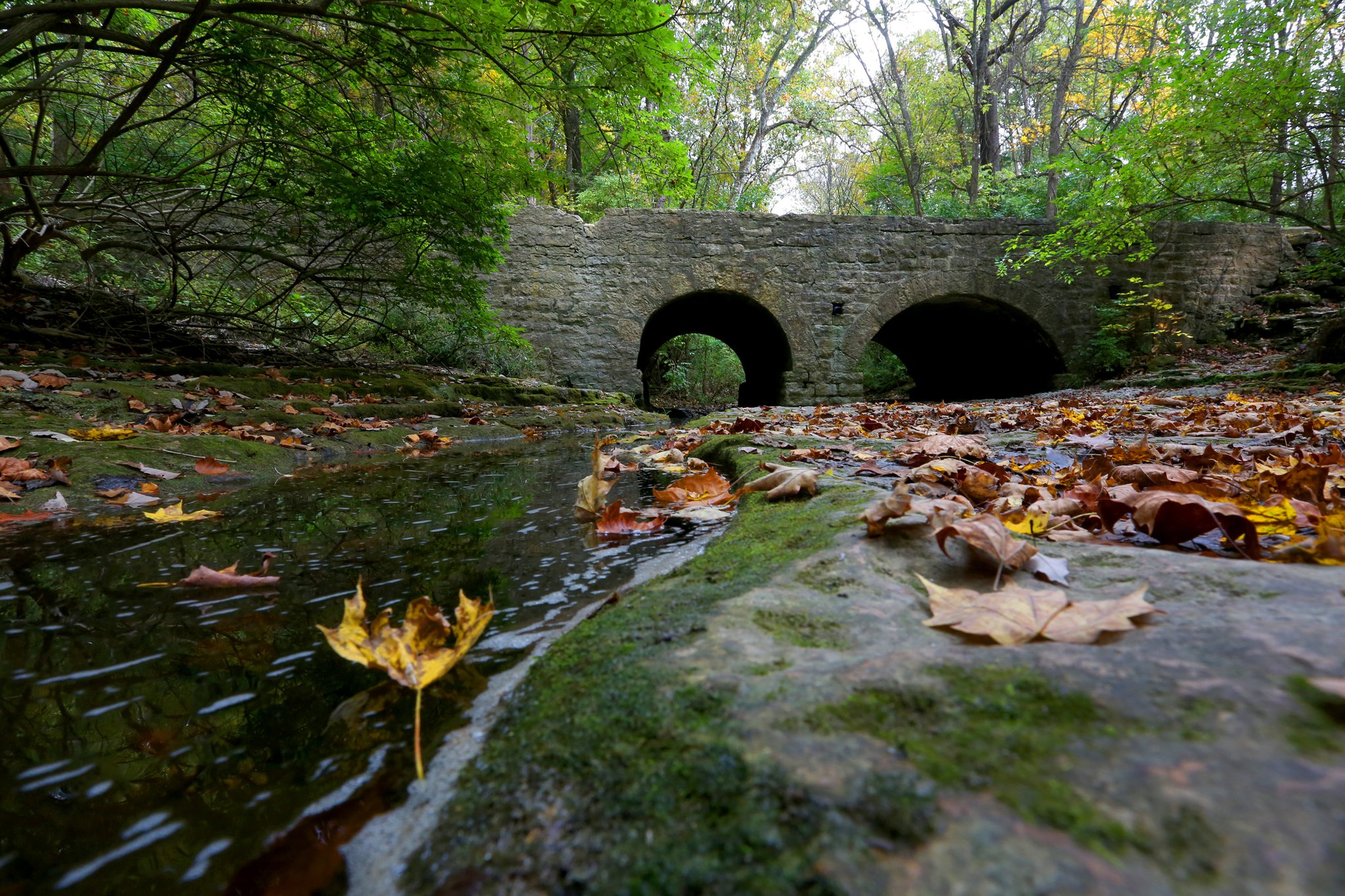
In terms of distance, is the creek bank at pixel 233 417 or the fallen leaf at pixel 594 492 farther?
the creek bank at pixel 233 417

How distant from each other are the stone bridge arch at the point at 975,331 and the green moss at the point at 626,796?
32.2ft

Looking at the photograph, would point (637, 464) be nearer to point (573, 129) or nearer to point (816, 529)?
point (816, 529)

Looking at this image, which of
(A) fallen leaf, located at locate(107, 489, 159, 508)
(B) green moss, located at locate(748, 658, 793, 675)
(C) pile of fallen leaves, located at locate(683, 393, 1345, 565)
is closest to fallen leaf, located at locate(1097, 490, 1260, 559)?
(C) pile of fallen leaves, located at locate(683, 393, 1345, 565)

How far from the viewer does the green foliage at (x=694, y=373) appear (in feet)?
53.8

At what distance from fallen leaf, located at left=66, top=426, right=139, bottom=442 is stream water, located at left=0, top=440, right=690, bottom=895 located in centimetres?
113

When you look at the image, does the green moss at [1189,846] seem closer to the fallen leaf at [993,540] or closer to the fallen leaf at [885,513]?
the fallen leaf at [993,540]

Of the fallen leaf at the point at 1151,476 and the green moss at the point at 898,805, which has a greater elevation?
the fallen leaf at the point at 1151,476

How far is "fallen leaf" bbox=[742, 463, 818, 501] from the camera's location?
1504 millimetres

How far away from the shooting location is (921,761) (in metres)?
0.42

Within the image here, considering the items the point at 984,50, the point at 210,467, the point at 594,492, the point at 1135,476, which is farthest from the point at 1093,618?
the point at 984,50

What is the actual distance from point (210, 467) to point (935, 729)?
2938 millimetres

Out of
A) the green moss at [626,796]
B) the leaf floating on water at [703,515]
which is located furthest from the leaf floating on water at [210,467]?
the green moss at [626,796]

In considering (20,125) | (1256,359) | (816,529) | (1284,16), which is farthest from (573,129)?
(816,529)

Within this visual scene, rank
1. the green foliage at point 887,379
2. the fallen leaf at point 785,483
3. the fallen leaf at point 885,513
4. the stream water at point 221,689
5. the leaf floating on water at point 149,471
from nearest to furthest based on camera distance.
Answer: the stream water at point 221,689 < the fallen leaf at point 885,513 < the fallen leaf at point 785,483 < the leaf floating on water at point 149,471 < the green foliage at point 887,379
